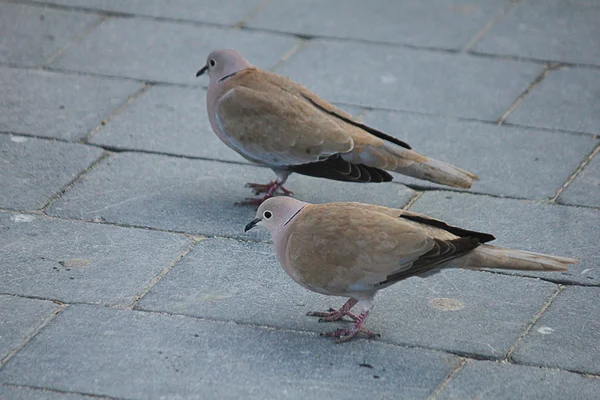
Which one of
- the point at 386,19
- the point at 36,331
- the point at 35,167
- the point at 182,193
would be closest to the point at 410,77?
the point at 386,19

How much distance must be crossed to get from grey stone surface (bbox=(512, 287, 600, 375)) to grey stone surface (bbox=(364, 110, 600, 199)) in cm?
99

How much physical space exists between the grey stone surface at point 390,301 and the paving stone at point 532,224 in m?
0.25

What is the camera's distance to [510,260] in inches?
146

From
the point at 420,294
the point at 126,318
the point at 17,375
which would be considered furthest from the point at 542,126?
the point at 17,375

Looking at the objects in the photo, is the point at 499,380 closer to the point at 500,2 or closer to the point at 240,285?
the point at 240,285

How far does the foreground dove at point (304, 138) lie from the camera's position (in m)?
4.69

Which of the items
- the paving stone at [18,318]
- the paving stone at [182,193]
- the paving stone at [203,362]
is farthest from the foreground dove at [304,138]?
the paving stone at [18,318]

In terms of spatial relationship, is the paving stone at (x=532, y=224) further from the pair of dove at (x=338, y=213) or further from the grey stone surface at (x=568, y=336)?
the pair of dove at (x=338, y=213)

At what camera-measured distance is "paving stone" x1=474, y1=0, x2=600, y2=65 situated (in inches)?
261

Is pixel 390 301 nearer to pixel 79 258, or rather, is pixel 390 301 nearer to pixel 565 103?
pixel 79 258

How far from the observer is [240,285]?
4277 mm

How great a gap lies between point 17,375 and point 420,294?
5.40ft

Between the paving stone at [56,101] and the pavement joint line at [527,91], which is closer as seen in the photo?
the paving stone at [56,101]

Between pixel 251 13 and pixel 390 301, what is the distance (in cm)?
352
